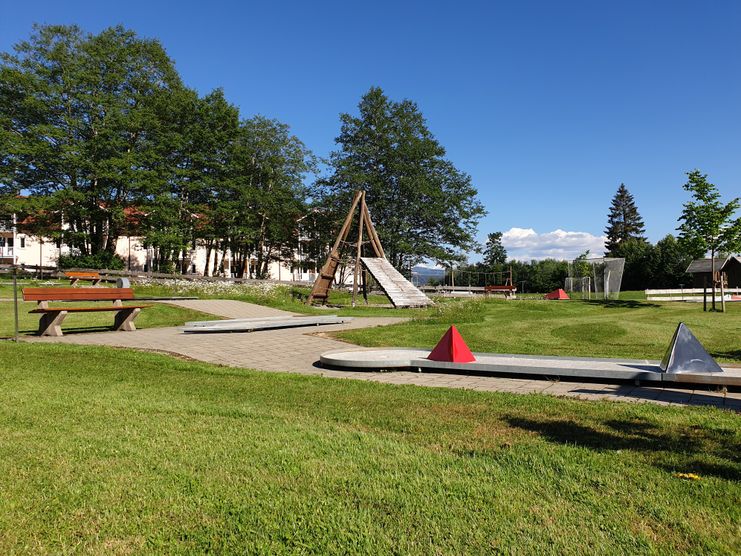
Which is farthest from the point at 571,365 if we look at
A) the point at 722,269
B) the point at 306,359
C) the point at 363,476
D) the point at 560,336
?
the point at 722,269

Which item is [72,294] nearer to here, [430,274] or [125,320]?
[125,320]

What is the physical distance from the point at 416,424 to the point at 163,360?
234 inches

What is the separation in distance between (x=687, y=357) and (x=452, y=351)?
11.1ft

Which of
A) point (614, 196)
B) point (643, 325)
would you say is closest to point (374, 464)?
point (643, 325)

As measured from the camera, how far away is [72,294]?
497 inches

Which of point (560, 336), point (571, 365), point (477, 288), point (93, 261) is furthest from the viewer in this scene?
point (477, 288)

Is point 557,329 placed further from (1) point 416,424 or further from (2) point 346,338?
(1) point 416,424

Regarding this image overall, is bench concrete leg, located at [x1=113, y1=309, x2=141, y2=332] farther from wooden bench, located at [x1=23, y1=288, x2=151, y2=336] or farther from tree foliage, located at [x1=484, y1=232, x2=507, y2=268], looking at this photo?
tree foliage, located at [x1=484, y1=232, x2=507, y2=268]

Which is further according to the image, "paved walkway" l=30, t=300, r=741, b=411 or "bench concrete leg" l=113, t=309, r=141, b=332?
"bench concrete leg" l=113, t=309, r=141, b=332

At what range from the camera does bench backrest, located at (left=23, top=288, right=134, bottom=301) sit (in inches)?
471

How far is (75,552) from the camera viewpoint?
235 cm

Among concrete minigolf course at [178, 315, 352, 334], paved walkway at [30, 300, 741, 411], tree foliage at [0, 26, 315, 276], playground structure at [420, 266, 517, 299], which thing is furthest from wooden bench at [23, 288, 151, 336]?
playground structure at [420, 266, 517, 299]

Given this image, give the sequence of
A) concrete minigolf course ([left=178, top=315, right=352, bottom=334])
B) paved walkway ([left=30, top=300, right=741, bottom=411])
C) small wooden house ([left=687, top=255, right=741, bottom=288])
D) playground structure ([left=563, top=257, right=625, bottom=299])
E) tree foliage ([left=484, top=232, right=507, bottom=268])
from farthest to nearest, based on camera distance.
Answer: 1. tree foliage ([left=484, top=232, right=507, bottom=268])
2. small wooden house ([left=687, top=255, right=741, bottom=288])
3. playground structure ([left=563, top=257, right=625, bottom=299])
4. concrete minigolf course ([left=178, top=315, right=352, bottom=334])
5. paved walkway ([left=30, top=300, right=741, bottom=411])

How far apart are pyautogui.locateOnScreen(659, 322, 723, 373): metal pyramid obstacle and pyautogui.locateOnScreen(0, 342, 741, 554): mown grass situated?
1543 millimetres
